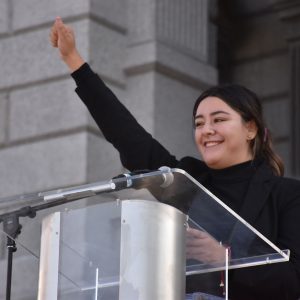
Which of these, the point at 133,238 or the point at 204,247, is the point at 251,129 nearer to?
the point at 204,247

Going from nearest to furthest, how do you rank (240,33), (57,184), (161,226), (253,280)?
1. (161,226)
2. (253,280)
3. (57,184)
4. (240,33)

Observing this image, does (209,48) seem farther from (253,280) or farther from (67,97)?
(253,280)

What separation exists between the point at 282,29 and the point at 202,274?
7360 mm

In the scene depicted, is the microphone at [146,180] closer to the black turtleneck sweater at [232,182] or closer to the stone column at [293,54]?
the black turtleneck sweater at [232,182]

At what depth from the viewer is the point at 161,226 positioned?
4.09 metres

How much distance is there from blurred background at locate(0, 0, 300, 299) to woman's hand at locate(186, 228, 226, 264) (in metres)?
5.02

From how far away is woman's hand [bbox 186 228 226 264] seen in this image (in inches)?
167

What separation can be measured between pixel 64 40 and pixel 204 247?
1216 millimetres

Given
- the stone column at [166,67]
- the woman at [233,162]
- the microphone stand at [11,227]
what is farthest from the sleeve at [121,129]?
the stone column at [166,67]

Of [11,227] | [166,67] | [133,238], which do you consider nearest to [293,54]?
[166,67]

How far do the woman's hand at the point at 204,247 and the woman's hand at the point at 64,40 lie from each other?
3.81 ft

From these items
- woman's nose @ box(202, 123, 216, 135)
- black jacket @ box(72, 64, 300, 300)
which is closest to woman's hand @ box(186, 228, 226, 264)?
black jacket @ box(72, 64, 300, 300)

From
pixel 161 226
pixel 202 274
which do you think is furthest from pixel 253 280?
A: pixel 161 226

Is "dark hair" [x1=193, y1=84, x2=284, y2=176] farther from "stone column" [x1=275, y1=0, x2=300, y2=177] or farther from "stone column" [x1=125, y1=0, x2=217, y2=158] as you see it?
"stone column" [x1=275, y1=0, x2=300, y2=177]
